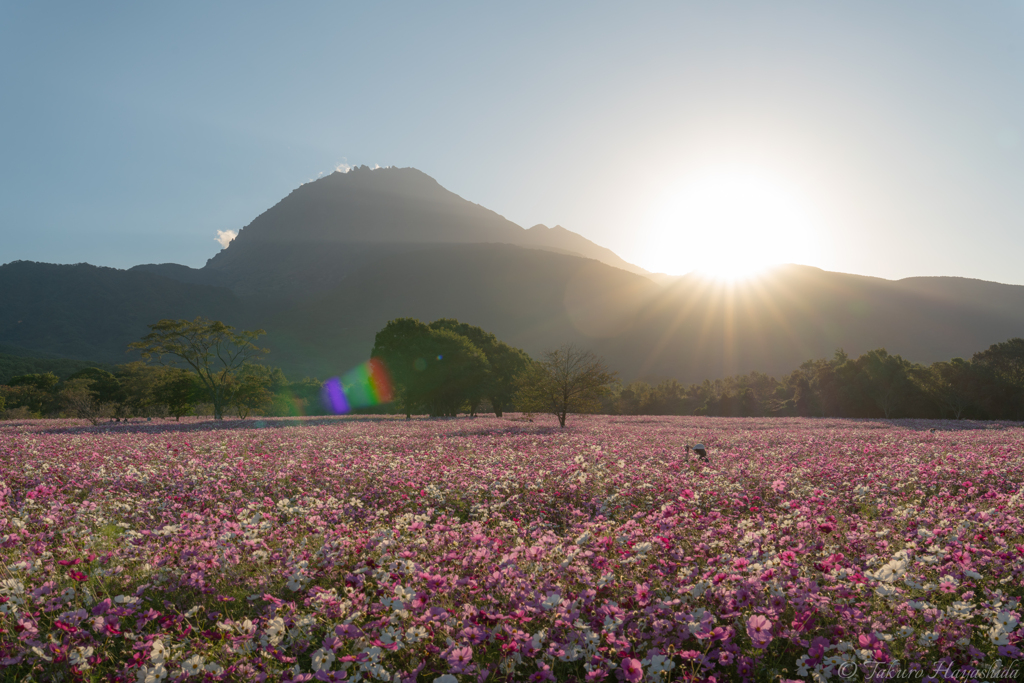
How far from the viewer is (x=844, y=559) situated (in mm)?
4805

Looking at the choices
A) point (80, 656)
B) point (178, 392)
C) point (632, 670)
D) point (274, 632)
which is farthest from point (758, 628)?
point (178, 392)

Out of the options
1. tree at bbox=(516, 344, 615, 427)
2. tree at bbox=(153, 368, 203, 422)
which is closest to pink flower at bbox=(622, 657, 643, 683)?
tree at bbox=(516, 344, 615, 427)

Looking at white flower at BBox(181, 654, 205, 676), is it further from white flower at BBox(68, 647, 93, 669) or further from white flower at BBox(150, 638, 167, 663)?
white flower at BBox(68, 647, 93, 669)

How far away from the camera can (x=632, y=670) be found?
11.3 ft

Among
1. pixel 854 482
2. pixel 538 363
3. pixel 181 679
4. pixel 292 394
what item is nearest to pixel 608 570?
pixel 181 679

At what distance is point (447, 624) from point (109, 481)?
11.4 meters

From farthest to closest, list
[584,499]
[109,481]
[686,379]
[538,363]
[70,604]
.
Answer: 1. [686,379]
2. [538,363]
3. [109,481]
4. [584,499]
5. [70,604]

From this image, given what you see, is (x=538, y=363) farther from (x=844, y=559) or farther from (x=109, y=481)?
(x=844, y=559)

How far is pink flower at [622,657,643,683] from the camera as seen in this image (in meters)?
3.38

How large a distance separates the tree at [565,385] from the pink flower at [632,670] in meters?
29.9

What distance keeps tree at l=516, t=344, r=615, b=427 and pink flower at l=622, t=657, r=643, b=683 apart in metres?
29.9

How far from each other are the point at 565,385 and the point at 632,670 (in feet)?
101

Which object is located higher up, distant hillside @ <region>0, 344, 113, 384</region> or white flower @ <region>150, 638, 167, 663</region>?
distant hillside @ <region>0, 344, 113, 384</region>

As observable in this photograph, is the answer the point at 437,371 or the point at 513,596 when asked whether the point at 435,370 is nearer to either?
the point at 437,371
